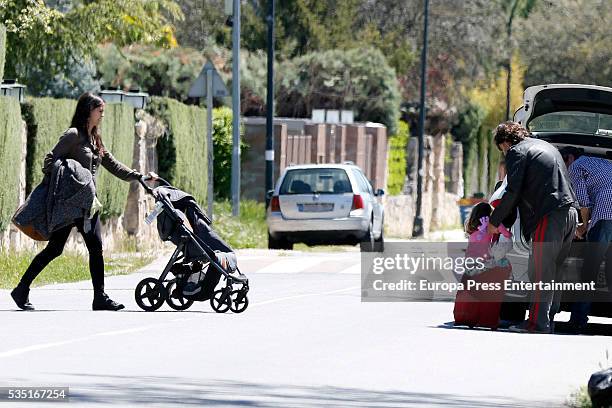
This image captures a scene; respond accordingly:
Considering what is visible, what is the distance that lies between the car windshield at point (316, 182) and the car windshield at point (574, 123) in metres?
14.0

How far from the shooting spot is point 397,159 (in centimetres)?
5359

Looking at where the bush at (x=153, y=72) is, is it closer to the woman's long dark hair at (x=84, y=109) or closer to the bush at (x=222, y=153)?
the bush at (x=222, y=153)

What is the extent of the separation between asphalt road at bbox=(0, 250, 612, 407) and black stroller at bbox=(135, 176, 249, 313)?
17 centimetres

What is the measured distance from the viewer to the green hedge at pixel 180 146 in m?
30.7

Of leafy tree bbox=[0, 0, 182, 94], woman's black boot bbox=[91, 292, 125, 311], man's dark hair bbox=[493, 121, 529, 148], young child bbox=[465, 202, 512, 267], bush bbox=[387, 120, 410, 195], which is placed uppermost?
leafy tree bbox=[0, 0, 182, 94]

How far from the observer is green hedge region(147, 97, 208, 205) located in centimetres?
3070

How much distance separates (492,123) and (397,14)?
604 cm

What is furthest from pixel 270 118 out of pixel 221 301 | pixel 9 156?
pixel 221 301

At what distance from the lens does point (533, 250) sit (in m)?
14.6

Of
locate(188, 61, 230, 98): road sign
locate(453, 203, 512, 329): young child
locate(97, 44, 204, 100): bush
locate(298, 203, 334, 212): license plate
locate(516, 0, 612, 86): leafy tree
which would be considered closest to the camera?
locate(453, 203, 512, 329): young child

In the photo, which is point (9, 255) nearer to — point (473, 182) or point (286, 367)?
point (286, 367)

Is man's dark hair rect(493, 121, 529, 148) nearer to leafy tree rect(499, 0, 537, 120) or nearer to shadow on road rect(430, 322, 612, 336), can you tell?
shadow on road rect(430, 322, 612, 336)

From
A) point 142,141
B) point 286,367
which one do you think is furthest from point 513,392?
point 142,141

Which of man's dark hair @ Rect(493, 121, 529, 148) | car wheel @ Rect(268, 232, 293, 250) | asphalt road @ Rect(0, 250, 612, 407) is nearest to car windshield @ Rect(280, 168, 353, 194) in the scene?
car wheel @ Rect(268, 232, 293, 250)
